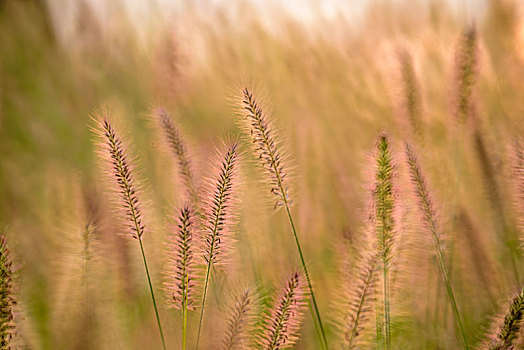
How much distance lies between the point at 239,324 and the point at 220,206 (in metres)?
0.18

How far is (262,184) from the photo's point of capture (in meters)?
1.92

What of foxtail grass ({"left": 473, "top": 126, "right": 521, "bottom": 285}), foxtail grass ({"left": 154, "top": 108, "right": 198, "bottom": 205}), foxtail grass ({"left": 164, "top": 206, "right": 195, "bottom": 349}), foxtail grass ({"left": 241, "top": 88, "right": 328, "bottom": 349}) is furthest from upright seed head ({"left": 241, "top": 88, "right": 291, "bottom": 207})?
foxtail grass ({"left": 473, "top": 126, "right": 521, "bottom": 285})

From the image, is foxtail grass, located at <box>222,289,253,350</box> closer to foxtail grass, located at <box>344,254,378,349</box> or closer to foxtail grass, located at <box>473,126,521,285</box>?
foxtail grass, located at <box>344,254,378,349</box>

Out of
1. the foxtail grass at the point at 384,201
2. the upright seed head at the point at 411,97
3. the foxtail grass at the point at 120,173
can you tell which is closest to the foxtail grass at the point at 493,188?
the upright seed head at the point at 411,97

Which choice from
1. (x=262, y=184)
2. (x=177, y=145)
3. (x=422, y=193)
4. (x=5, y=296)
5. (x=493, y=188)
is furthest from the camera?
(x=262, y=184)

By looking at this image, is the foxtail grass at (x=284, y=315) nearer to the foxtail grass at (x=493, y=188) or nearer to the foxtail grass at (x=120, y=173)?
the foxtail grass at (x=120, y=173)

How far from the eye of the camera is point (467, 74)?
1393mm

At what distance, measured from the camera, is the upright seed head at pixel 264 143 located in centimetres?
84

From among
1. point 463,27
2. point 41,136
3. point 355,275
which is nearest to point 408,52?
point 463,27

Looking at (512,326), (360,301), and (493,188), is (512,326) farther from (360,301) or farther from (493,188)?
(493,188)

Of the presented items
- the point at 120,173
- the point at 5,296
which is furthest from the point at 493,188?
the point at 5,296

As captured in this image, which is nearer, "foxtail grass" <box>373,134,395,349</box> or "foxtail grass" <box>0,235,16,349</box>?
"foxtail grass" <box>0,235,16,349</box>

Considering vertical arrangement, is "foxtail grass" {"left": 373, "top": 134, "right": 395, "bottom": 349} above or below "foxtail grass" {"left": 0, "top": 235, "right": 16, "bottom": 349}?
above

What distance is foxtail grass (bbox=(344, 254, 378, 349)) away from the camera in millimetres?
795
